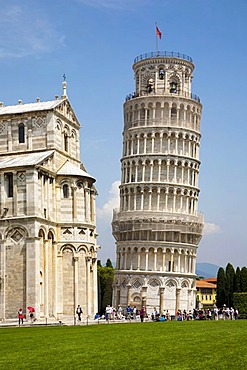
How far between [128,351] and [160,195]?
6474 cm

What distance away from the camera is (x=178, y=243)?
3447 inches

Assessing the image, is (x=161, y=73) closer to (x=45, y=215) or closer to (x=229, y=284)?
(x=229, y=284)

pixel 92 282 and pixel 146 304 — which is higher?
pixel 92 282

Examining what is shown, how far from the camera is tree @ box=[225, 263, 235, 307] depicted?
90.9m

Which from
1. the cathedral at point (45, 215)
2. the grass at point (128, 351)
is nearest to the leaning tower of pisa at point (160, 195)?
the cathedral at point (45, 215)

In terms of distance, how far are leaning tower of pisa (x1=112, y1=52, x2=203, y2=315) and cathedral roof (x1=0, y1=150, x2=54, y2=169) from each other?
33.9 m

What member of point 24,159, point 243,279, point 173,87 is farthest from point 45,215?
point 243,279

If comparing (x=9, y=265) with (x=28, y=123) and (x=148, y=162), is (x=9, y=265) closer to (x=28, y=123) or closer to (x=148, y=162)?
(x=28, y=123)

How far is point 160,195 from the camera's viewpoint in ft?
290

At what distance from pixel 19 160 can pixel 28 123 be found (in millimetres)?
4566

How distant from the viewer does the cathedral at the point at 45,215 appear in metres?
50.2

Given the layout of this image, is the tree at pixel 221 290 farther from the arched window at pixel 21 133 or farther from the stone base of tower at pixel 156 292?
the arched window at pixel 21 133

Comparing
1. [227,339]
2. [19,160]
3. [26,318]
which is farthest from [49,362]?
[19,160]

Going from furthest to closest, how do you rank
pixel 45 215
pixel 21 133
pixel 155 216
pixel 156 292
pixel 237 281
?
pixel 237 281 < pixel 155 216 < pixel 156 292 < pixel 21 133 < pixel 45 215
